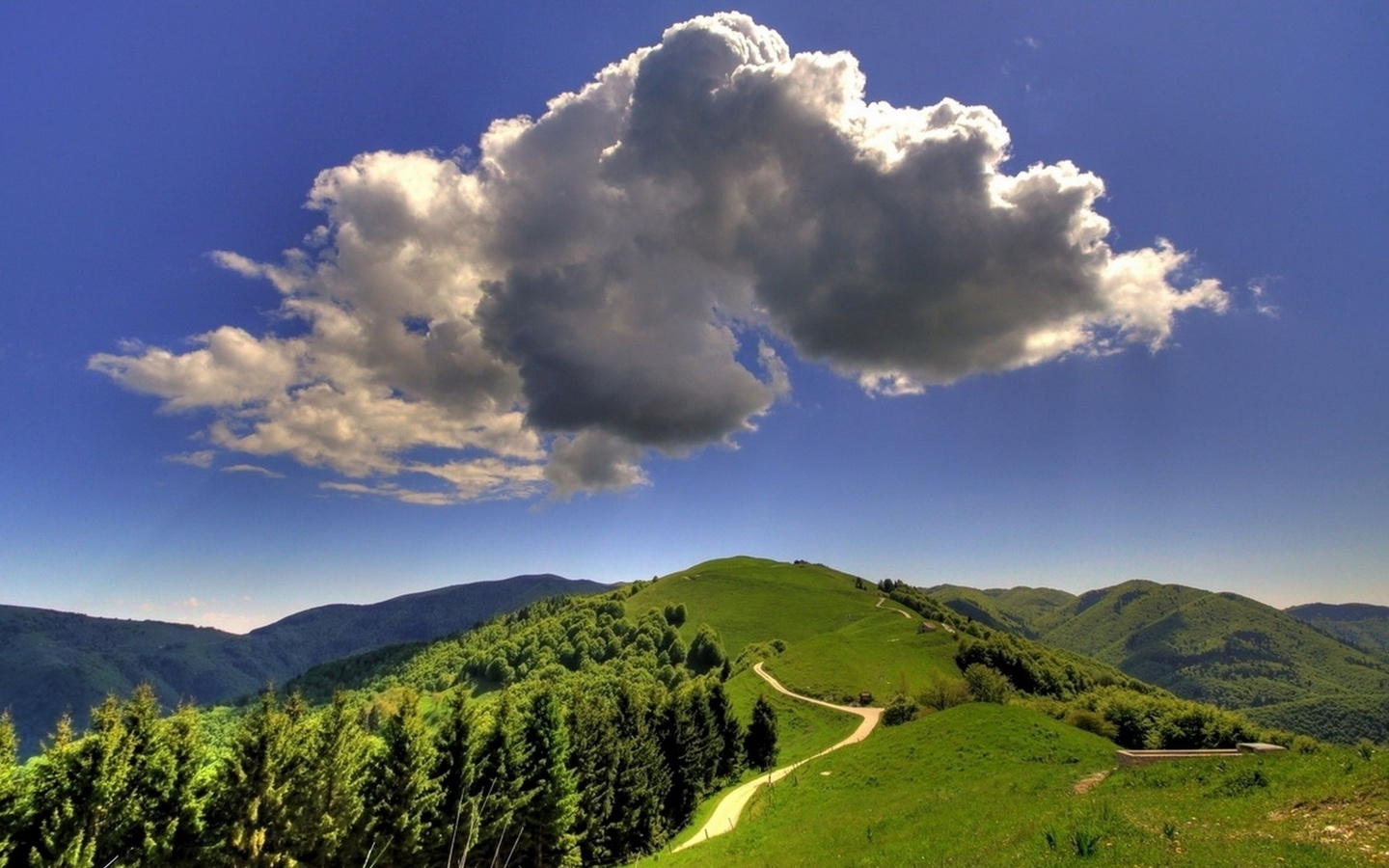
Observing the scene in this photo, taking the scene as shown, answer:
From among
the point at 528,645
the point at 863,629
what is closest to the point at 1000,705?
the point at 863,629

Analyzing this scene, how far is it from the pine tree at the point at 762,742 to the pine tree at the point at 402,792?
2349 inches

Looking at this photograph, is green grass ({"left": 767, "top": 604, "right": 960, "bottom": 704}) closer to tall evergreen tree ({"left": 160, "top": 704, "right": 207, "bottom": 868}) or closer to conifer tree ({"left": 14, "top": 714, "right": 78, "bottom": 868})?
tall evergreen tree ({"left": 160, "top": 704, "right": 207, "bottom": 868})

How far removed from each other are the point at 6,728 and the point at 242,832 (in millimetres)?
9824

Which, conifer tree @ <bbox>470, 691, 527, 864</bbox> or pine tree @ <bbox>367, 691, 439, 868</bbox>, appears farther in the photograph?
conifer tree @ <bbox>470, 691, 527, 864</bbox>

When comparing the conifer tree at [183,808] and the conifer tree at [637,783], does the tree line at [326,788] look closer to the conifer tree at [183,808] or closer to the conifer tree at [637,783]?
the conifer tree at [183,808]

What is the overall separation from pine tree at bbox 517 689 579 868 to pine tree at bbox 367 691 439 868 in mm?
6749

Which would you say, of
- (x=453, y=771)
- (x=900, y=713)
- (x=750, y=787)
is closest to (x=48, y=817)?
(x=453, y=771)

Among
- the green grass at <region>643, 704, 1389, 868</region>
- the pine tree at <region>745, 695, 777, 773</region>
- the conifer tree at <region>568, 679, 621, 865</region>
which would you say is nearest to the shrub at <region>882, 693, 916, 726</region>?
the pine tree at <region>745, 695, 777, 773</region>

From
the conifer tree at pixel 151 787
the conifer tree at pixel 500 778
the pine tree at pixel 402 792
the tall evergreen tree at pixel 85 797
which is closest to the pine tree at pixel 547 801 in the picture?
the conifer tree at pixel 500 778

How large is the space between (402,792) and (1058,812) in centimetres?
3127

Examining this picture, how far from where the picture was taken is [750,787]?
68.1m

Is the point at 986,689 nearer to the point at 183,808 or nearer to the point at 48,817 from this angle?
the point at 183,808

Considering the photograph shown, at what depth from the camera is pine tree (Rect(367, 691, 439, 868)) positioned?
3112cm

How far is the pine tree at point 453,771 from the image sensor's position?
33438 millimetres
